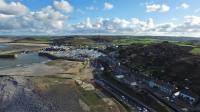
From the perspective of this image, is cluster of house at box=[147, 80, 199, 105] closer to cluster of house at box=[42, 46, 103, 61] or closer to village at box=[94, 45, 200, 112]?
village at box=[94, 45, 200, 112]

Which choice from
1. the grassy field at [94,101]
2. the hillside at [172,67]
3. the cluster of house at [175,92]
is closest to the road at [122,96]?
the grassy field at [94,101]

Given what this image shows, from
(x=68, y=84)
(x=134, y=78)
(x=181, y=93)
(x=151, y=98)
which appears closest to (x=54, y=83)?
(x=68, y=84)

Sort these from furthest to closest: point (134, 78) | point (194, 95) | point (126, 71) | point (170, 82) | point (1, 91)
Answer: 1. point (126, 71)
2. point (134, 78)
3. point (170, 82)
4. point (1, 91)
5. point (194, 95)

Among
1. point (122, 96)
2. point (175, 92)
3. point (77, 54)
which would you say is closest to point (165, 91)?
point (175, 92)

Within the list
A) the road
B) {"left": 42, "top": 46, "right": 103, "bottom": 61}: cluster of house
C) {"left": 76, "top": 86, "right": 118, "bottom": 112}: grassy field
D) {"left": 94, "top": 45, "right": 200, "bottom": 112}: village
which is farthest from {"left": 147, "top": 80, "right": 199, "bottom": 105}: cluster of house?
{"left": 42, "top": 46, "right": 103, "bottom": 61}: cluster of house

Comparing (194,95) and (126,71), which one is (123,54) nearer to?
(126,71)

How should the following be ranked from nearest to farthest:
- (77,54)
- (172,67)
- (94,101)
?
(94,101), (172,67), (77,54)

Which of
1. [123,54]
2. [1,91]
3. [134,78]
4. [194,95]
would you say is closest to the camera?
[194,95]

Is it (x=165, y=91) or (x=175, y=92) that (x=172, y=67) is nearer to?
(x=165, y=91)

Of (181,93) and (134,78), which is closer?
(181,93)
